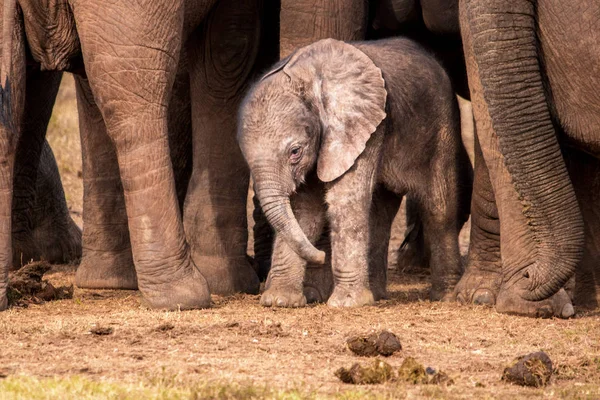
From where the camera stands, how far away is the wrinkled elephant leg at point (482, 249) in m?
8.09

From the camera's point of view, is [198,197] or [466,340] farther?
[198,197]

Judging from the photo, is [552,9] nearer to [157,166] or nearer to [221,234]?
[157,166]

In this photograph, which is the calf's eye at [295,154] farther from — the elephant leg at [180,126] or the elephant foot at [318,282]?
the elephant leg at [180,126]

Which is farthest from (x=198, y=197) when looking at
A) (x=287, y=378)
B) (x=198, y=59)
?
(x=287, y=378)

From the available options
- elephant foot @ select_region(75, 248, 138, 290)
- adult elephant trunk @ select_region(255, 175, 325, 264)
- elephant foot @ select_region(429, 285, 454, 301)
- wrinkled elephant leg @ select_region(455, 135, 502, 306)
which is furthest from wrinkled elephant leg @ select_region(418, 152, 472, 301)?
elephant foot @ select_region(75, 248, 138, 290)

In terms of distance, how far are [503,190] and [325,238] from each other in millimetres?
1249

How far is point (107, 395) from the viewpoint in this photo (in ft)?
17.1

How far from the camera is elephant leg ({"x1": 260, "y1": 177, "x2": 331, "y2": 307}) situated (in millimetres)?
7828

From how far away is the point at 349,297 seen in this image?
7773 mm

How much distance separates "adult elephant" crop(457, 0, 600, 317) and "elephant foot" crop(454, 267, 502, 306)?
0.36 m

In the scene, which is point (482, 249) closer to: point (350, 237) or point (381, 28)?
point (350, 237)

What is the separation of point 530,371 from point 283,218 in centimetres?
221

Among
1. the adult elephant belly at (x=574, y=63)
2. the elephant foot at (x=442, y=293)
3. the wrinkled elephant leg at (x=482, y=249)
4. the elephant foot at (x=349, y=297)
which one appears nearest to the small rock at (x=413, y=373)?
the adult elephant belly at (x=574, y=63)

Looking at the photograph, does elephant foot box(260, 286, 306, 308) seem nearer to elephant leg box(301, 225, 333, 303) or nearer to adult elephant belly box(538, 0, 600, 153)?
elephant leg box(301, 225, 333, 303)
